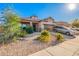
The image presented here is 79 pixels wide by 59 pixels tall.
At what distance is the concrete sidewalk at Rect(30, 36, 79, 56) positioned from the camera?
2.17 m

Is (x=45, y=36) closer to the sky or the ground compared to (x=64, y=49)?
closer to the sky

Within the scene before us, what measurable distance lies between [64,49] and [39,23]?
1.45ft

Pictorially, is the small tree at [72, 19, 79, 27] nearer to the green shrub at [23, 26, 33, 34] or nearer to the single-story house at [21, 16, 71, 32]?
the single-story house at [21, 16, 71, 32]

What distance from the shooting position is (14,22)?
86.5 inches

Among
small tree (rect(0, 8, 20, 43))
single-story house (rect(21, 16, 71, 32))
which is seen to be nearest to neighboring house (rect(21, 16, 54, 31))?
single-story house (rect(21, 16, 71, 32))

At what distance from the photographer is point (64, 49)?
2.20 metres

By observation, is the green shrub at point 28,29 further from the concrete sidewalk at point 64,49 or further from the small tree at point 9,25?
the concrete sidewalk at point 64,49

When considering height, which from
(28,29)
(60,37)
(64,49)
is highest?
(28,29)

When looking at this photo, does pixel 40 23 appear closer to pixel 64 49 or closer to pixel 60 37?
pixel 60 37

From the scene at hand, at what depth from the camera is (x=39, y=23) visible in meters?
2.26

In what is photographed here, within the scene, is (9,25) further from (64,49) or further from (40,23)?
(64,49)

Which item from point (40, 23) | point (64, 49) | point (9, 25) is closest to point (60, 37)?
point (64, 49)

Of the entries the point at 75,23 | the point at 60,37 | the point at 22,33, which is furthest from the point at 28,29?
the point at 75,23

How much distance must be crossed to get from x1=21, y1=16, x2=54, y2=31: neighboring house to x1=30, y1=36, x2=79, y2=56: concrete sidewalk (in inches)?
9.7
